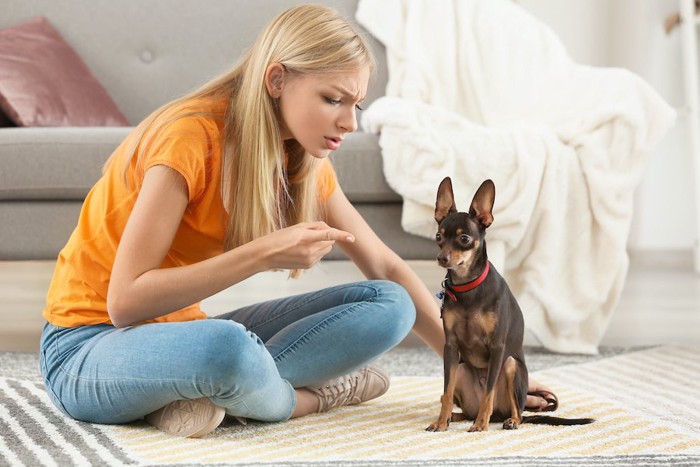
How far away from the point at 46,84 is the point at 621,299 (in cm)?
196

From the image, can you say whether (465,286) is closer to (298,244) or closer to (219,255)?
(298,244)

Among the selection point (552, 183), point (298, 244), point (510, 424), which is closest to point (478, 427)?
point (510, 424)

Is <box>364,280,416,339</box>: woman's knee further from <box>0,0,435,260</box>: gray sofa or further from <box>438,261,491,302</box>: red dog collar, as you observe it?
<box>0,0,435,260</box>: gray sofa

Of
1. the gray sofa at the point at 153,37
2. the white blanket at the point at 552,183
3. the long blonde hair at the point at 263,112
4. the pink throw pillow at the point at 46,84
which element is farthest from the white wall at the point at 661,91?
the long blonde hair at the point at 263,112

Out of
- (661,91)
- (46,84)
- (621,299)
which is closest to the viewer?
(46,84)

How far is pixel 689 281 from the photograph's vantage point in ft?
11.9

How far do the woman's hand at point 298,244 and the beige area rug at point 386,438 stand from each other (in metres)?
0.27

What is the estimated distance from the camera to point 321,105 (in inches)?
58.9

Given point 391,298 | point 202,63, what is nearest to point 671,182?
point 202,63

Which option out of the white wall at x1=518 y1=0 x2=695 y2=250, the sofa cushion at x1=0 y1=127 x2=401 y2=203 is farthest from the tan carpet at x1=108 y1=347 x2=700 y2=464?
the white wall at x1=518 y1=0 x2=695 y2=250

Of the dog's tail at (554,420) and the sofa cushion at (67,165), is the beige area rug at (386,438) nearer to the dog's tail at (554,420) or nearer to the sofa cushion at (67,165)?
the dog's tail at (554,420)

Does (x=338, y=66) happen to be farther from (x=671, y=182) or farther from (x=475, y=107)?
(x=671, y=182)

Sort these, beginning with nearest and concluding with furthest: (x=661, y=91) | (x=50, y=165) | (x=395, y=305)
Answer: (x=395, y=305)
(x=50, y=165)
(x=661, y=91)

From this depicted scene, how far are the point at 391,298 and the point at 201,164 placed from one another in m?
0.40
